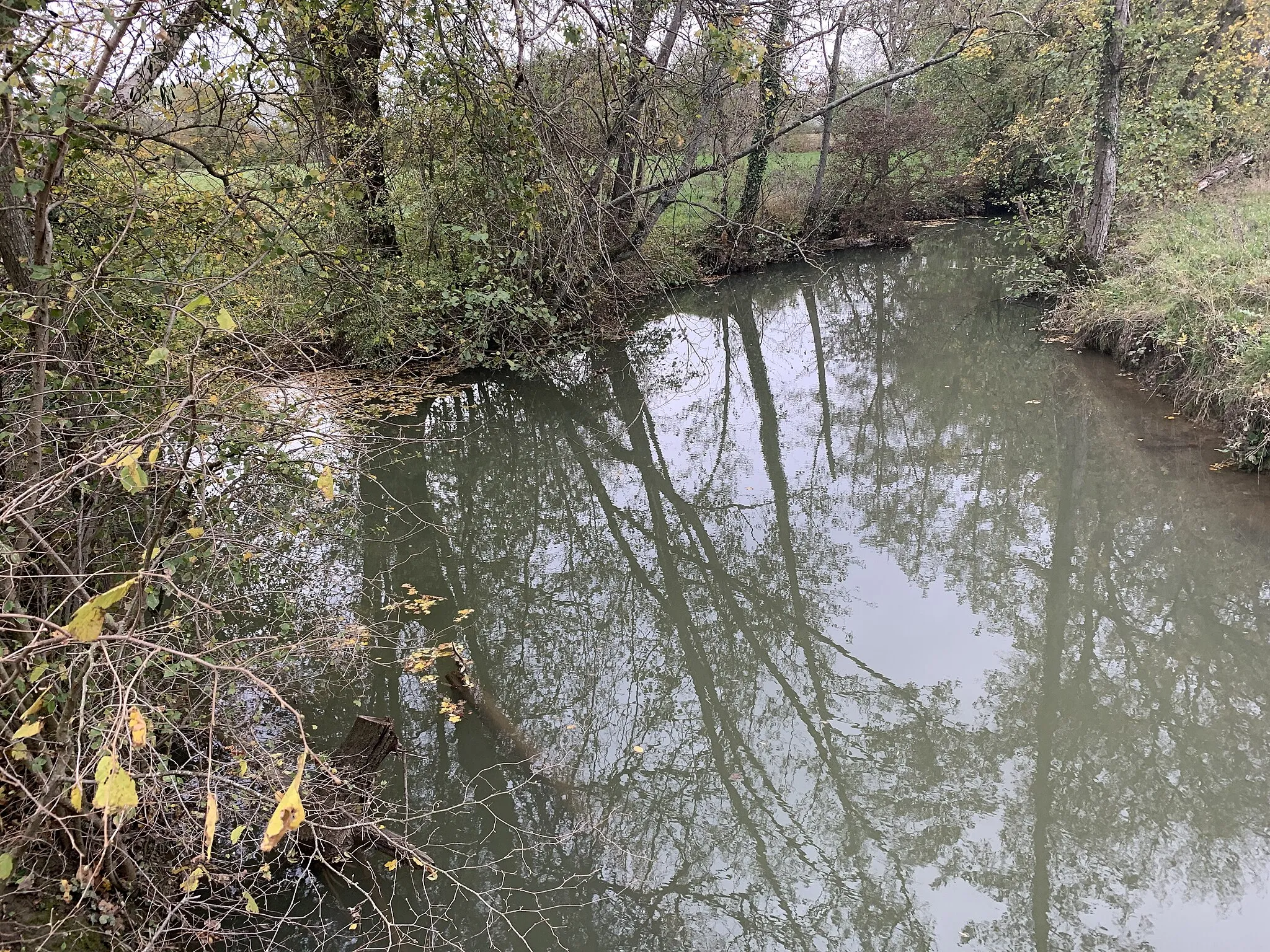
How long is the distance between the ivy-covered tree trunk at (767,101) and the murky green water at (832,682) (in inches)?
105

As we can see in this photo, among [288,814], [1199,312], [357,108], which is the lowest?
[288,814]

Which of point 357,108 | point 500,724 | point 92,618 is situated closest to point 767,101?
point 357,108

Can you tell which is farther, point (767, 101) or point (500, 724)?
point (767, 101)

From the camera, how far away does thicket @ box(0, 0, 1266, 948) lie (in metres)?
2.14

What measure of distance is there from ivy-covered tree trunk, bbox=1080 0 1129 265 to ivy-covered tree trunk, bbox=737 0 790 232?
14.0 feet

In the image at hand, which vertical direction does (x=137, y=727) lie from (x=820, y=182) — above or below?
below

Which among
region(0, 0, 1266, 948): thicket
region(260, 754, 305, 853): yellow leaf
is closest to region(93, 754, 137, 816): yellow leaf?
region(0, 0, 1266, 948): thicket

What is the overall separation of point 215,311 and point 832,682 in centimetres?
386

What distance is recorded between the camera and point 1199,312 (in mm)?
7465

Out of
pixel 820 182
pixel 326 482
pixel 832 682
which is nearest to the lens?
pixel 326 482

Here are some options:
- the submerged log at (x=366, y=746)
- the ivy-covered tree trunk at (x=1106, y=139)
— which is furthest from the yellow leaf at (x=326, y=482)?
the ivy-covered tree trunk at (x=1106, y=139)

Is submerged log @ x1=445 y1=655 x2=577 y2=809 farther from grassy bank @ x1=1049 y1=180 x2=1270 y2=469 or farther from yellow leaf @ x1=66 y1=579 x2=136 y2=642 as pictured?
grassy bank @ x1=1049 y1=180 x2=1270 y2=469

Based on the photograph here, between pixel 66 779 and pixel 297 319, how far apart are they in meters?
6.78

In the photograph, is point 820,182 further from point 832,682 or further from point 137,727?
point 137,727
